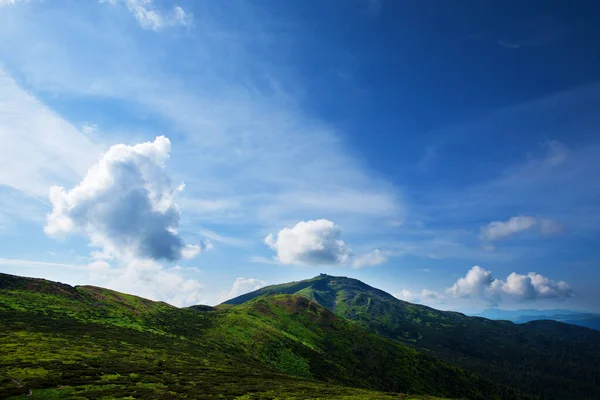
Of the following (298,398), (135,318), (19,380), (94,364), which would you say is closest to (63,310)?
(135,318)

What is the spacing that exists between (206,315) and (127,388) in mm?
132057

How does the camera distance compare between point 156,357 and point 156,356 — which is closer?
point 156,357

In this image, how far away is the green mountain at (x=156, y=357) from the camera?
4961cm

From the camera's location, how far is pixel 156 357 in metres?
80.9

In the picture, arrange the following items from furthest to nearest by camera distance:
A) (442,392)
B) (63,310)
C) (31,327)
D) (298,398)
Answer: (442,392) < (63,310) < (31,327) < (298,398)

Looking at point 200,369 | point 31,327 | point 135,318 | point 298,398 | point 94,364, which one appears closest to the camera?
point 298,398

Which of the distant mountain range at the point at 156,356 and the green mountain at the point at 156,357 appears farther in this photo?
the distant mountain range at the point at 156,356

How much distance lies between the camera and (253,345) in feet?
458

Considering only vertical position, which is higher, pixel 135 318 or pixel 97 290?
pixel 97 290

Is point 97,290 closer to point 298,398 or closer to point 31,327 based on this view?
point 31,327

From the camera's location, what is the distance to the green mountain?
49609 millimetres

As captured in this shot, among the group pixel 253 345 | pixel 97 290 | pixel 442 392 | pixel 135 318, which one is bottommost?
pixel 442 392

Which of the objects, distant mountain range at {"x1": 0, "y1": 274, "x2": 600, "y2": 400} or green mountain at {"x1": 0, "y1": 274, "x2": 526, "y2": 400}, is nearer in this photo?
green mountain at {"x1": 0, "y1": 274, "x2": 526, "y2": 400}

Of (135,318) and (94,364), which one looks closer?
(94,364)
